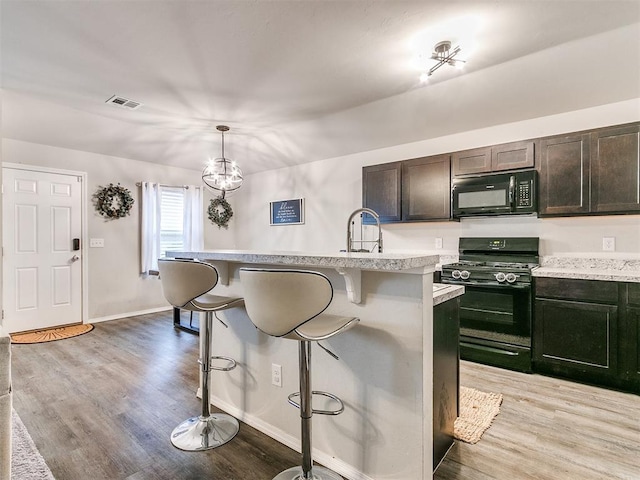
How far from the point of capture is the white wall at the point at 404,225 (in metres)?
3.08

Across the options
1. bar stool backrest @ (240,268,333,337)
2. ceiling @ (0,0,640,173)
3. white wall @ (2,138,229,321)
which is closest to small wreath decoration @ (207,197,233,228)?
white wall @ (2,138,229,321)

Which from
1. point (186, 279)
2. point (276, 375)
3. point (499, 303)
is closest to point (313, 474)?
point (276, 375)

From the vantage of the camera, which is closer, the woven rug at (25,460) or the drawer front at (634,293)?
the woven rug at (25,460)

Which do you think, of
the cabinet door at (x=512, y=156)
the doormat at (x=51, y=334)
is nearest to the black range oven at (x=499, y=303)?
the cabinet door at (x=512, y=156)

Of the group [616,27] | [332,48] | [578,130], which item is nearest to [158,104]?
[332,48]

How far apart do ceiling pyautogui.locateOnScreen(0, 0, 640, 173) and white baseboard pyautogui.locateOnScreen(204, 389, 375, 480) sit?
2594 millimetres

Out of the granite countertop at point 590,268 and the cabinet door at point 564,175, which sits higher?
the cabinet door at point 564,175

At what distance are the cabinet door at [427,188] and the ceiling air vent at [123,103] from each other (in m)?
2.99

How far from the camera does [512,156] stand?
3.30 meters

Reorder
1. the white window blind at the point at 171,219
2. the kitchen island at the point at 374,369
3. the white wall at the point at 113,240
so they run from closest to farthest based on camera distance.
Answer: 1. the kitchen island at the point at 374,369
2. the white wall at the point at 113,240
3. the white window blind at the point at 171,219

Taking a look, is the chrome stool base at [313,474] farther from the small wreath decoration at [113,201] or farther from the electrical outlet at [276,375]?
the small wreath decoration at [113,201]

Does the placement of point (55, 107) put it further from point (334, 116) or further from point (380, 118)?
point (380, 118)

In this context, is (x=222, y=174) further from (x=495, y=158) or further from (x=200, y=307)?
(x=495, y=158)

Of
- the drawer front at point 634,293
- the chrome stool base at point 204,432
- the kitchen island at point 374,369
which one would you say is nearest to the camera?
the kitchen island at point 374,369
